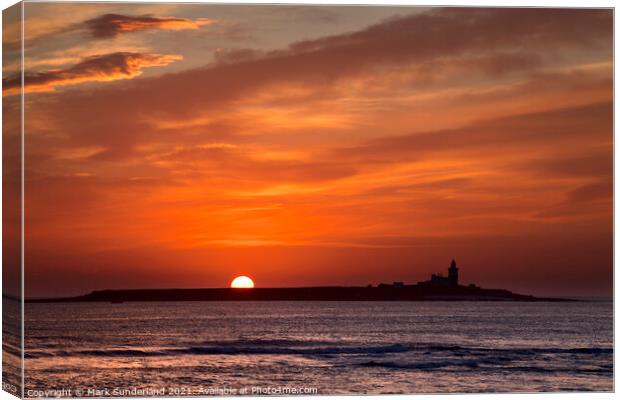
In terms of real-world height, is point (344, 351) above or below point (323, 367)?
above

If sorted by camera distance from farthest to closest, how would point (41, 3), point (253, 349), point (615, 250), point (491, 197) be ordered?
point (253, 349)
point (491, 197)
point (615, 250)
point (41, 3)

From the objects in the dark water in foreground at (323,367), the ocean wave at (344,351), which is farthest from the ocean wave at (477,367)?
the ocean wave at (344,351)

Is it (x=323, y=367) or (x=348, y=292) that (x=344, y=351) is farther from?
(x=348, y=292)

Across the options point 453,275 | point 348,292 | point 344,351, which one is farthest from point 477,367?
point 348,292

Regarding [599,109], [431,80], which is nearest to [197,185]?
[431,80]

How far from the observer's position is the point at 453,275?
54.7 ft

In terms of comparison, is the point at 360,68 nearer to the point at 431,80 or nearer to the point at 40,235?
the point at 431,80

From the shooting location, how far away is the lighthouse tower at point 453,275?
50.4 ft

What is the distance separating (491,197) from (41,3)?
5437mm

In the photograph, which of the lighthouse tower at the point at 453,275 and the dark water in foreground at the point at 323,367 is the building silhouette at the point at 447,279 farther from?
the dark water in foreground at the point at 323,367

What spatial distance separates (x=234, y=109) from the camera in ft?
45.4

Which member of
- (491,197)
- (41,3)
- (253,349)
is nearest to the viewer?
(41,3)

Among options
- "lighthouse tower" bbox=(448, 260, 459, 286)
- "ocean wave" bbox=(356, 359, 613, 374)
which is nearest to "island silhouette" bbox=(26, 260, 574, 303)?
"lighthouse tower" bbox=(448, 260, 459, 286)

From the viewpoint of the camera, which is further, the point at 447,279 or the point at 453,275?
the point at 447,279
